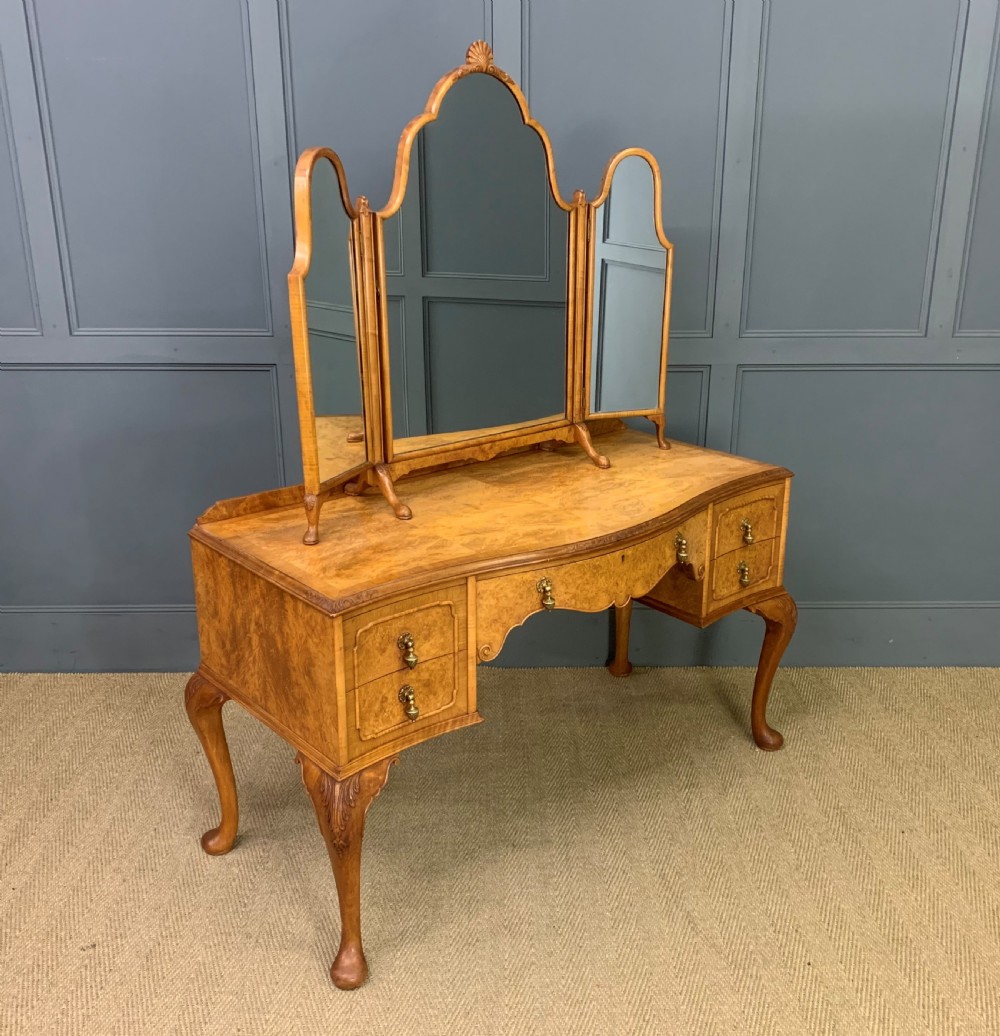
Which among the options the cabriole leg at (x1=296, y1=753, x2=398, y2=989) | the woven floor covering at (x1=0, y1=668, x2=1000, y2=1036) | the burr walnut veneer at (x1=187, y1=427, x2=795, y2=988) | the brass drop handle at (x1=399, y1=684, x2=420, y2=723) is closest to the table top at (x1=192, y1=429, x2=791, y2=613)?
the burr walnut veneer at (x1=187, y1=427, x2=795, y2=988)

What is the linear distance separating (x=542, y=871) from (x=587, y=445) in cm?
103

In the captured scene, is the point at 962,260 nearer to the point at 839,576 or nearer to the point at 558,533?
the point at 839,576

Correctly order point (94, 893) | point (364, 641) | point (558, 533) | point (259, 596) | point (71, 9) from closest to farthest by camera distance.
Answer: point (364, 641) < point (259, 596) < point (558, 533) < point (94, 893) < point (71, 9)

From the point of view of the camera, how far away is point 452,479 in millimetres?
2266

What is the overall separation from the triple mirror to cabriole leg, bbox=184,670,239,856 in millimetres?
497

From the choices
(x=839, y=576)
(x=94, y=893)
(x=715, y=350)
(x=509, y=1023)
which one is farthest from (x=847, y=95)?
(x=94, y=893)

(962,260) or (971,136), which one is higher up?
(971,136)

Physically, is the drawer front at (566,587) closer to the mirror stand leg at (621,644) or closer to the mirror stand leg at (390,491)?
the mirror stand leg at (390,491)

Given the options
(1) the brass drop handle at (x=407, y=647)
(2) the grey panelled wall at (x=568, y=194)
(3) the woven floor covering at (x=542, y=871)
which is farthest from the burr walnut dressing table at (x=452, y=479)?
(2) the grey panelled wall at (x=568, y=194)

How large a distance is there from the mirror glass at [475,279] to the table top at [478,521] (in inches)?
5.7

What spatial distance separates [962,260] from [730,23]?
955mm

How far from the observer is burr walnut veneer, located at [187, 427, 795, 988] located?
1.71m

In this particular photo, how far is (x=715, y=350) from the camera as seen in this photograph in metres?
2.88

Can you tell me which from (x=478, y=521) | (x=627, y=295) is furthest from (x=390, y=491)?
(x=627, y=295)
